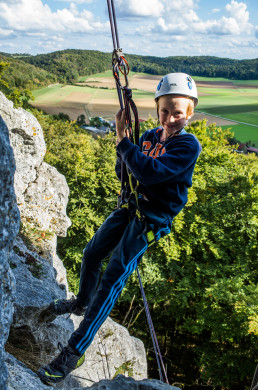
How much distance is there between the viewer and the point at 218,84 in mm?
70625

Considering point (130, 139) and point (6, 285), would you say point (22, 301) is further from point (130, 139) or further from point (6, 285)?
point (130, 139)

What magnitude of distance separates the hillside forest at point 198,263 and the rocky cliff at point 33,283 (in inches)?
265

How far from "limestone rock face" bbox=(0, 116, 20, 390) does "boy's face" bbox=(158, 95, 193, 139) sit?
1.48 meters

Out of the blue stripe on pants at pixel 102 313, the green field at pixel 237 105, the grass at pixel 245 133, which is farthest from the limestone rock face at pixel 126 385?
the green field at pixel 237 105

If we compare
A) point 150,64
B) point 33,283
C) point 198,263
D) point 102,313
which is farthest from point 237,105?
point 102,313

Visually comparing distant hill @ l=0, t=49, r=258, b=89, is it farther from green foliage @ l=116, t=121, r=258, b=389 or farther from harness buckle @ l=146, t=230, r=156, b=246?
harness buckle @ l=146, t=230, r=156, b=246

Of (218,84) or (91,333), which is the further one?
(218,84)

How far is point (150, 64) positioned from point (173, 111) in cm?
6178

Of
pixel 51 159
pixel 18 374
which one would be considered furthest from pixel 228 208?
pixel 18 374

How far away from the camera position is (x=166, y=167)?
268 centimetres

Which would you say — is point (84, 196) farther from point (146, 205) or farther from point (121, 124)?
point (121, 124)

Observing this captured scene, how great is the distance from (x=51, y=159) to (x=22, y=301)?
42.5ft

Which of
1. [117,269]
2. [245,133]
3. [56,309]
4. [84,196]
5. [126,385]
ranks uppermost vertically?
[245,133]

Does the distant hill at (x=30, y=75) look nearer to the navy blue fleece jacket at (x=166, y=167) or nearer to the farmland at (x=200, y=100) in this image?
the farmland at (x=200, y=100)
